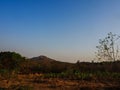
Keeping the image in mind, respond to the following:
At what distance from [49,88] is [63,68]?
53.0ft

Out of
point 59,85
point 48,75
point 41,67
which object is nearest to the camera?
point 59,85

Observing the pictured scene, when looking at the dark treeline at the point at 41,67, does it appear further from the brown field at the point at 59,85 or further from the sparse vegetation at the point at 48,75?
the brown field at the point at 59,85

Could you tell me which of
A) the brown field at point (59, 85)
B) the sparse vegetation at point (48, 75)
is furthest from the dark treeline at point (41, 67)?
the brown field at point (59, 85)

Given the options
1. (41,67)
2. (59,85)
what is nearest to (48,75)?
(59,85)

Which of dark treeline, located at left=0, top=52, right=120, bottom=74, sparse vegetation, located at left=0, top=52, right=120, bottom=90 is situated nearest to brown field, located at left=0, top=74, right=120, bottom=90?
sparse vegetation, located at left=0, top=52, right=120, bottom=90

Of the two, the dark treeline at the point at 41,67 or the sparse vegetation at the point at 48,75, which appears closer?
the sparse vegetation at the point at 48,75

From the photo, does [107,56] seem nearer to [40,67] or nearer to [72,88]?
[40,67]

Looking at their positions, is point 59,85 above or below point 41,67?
below

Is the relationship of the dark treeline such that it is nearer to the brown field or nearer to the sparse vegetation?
the sparse vegetation

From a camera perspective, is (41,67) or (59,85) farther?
(41,67)

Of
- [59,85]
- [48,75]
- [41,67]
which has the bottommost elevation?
[59,85]

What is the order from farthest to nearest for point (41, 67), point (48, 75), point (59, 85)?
1. point (41, 67)
2. point (48, 75)
3. point (59, 85)

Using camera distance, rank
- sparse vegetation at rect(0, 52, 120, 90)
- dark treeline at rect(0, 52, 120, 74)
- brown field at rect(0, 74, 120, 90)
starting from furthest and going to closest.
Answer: dark treeline at rect(0, 52, 120, 74) < sparse vegetation at rect(0, 52, 120, 90) < brown field at rect(0, 74, 120, 90)

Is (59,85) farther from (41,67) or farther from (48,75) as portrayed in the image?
(41,67)
